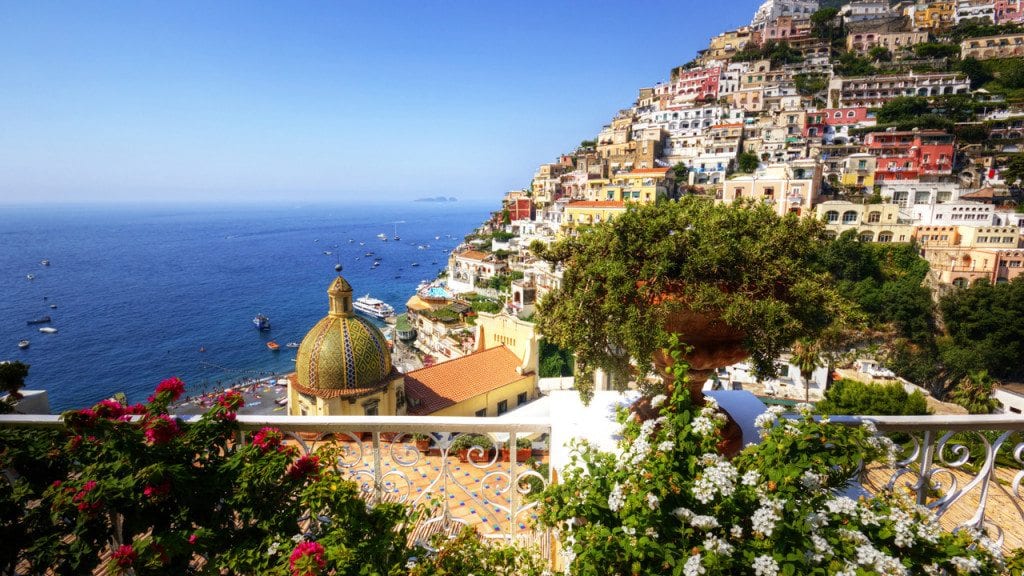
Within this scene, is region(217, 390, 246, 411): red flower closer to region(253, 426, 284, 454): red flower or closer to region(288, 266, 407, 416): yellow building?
region(253, 426, 284, 454): red flower

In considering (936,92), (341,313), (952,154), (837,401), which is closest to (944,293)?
(952,154)

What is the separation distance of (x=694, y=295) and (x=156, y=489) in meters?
2.73

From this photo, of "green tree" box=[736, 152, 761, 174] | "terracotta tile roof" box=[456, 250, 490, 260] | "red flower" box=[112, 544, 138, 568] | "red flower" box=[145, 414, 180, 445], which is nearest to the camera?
"red flower" box=[112, 544, 138, 568]

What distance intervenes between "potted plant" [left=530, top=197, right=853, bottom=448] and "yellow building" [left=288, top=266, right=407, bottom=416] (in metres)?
11.2

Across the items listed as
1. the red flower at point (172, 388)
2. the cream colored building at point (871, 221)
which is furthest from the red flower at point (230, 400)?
the cream colored building at point (871, 221)

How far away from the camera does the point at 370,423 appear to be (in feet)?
8.51

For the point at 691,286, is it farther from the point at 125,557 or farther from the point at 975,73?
the point at 975,73

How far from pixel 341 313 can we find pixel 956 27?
279 ft

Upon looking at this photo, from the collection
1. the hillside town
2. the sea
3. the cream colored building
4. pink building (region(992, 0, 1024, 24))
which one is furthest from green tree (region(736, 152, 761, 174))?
pink building (region(992, 0, 1024, 24))

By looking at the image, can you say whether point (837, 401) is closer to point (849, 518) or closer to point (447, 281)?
point (849, 518)

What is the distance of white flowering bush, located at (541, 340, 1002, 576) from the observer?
1604 millimetres

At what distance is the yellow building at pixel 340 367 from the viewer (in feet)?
43.6

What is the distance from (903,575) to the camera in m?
1.49

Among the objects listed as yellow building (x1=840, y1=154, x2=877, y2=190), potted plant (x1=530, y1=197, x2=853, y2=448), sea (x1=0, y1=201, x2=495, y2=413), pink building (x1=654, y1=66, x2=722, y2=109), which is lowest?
sea (x1=0, y1=201, x2=495, y2=413)
